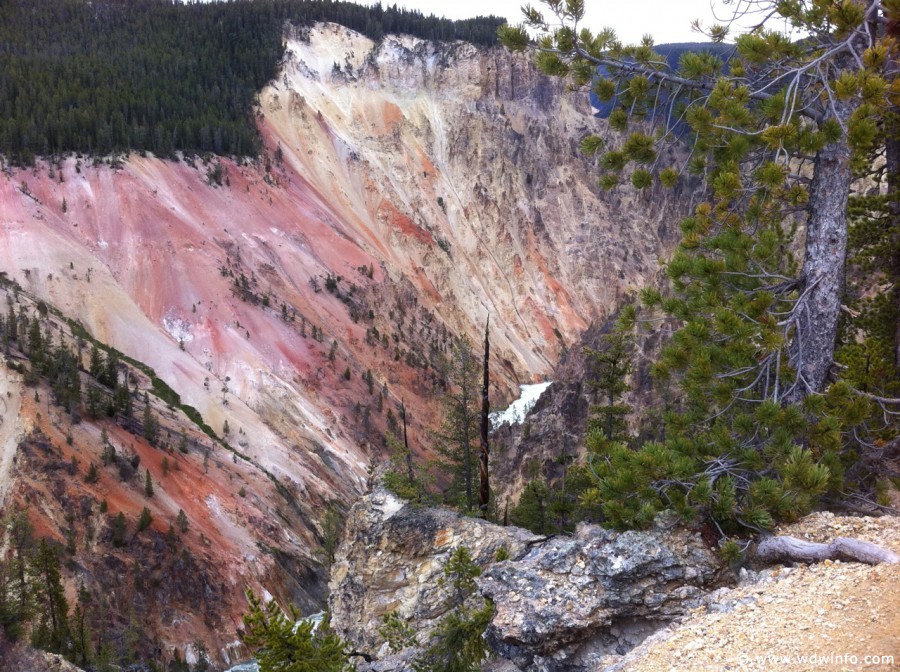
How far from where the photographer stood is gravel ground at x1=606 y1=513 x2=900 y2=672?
434 cm

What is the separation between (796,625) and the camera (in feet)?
15.4

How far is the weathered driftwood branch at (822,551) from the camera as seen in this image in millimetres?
5266

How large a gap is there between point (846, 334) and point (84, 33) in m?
77.0

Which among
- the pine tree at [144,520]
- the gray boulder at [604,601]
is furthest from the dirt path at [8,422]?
the gray boulder at [604,601]

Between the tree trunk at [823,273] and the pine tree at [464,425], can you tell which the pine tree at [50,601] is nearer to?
the pine tree at [464,425]

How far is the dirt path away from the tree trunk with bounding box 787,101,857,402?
24071mm

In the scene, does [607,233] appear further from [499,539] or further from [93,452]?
[499,539]

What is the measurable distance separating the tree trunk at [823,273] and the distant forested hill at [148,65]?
4991 cm

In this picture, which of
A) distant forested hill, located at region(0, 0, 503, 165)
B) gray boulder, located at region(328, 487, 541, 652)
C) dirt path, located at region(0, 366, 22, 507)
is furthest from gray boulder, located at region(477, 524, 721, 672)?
distant forested hill, located at region(0, 0, 503, 165)

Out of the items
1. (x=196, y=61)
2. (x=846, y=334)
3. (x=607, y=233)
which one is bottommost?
(x=607, y=233)

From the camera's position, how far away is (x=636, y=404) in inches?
1480

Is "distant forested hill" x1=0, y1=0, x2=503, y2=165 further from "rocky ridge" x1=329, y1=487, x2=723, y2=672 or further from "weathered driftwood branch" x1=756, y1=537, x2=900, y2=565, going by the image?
"weathered driftwood branch" x1=756, y1=537, x2=900, y2=565

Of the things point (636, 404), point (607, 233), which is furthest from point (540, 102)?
point (636, 404)

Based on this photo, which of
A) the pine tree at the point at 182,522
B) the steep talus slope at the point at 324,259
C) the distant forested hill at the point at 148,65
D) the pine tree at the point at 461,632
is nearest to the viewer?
the pine tree at the point at 461,632
